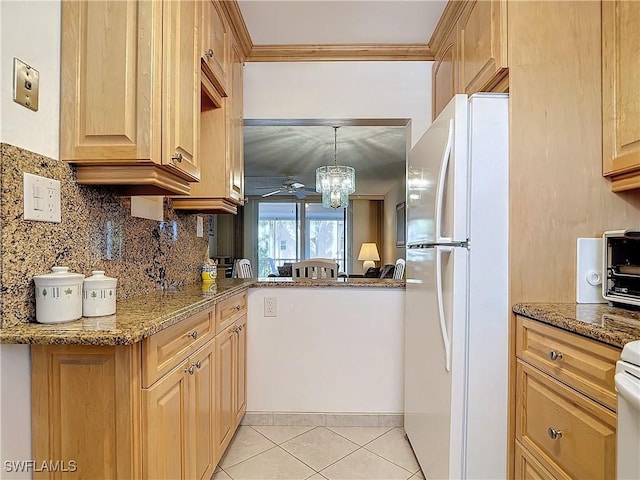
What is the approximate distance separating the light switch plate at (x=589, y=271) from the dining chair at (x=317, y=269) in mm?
2003

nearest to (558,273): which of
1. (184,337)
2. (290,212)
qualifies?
(184,337)

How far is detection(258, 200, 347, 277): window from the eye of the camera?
897 cm

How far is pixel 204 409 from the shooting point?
1599mm

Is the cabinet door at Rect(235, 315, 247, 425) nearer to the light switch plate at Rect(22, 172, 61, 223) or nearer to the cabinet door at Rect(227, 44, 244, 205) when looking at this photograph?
the cabinet door at Rect(227, 44, 244, 205)

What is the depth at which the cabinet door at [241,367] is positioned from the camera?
221cm

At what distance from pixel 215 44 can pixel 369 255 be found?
6657mm

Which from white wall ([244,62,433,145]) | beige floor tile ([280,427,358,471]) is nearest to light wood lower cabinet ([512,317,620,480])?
beige floor tile ([280,427,358,471])

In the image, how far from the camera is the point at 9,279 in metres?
1.05

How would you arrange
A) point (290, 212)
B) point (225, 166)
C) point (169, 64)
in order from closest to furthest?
1. point (169, 64)
2. point (225, 166)
3. point (290, 212)

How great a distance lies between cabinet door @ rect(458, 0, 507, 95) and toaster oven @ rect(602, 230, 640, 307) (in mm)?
787

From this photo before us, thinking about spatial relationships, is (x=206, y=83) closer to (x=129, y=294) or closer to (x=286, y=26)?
(x=286, y=26)

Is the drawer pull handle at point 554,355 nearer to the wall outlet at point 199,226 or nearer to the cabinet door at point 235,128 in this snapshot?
the cabinet door at point 235,128

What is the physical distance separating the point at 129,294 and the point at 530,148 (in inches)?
69.5

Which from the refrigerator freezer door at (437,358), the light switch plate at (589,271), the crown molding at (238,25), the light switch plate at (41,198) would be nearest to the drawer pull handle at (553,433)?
the refrigerator freezer door at (437,358)
